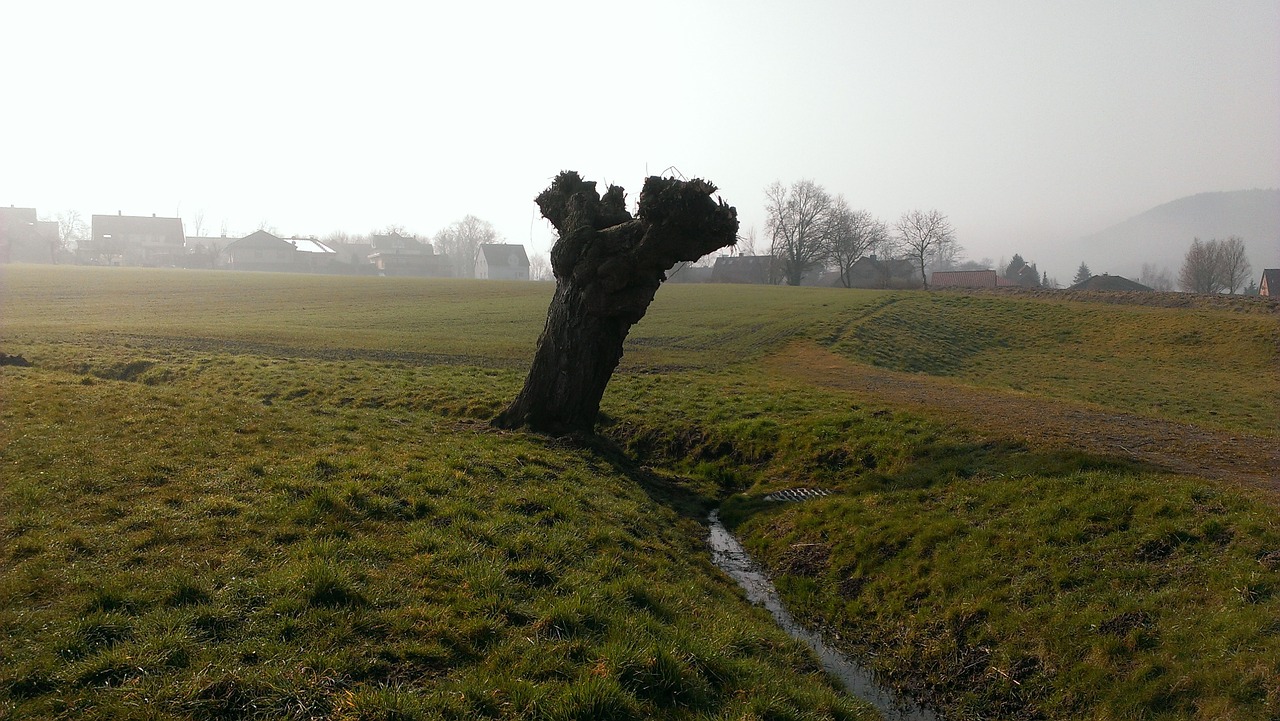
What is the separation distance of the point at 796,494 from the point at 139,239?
493 feet

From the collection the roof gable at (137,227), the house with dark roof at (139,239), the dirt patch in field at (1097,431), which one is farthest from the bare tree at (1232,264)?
the roof gable at (137,227)

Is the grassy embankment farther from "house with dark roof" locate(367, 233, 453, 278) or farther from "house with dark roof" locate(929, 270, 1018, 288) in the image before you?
"house with dark roof" locate(367, 233, 453, 278)

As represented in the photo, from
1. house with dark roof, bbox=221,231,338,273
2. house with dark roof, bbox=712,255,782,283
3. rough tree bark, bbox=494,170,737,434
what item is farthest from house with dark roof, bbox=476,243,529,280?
rough tree bark, bbox=494,170,737,434

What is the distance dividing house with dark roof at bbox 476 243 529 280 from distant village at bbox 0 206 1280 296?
21 centimetres

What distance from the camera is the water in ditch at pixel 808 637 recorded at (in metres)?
7.59

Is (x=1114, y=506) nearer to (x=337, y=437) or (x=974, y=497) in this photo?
(x=974, y=497)

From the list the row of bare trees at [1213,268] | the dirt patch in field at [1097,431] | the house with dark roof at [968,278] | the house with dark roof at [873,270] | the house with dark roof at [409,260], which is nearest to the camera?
the dirt patch in field at [1097,431]

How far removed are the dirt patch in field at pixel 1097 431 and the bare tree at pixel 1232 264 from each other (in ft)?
321

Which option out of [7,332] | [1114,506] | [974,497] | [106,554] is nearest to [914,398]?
[974,497]

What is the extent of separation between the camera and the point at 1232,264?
310 ft

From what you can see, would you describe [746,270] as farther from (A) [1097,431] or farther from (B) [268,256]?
(A) [1097,431]

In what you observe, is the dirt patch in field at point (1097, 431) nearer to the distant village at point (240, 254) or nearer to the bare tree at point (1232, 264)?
the bare tree at point (1232, 264)

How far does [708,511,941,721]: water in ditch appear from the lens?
24.9 ft

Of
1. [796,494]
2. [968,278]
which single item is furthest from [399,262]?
[796,494]
